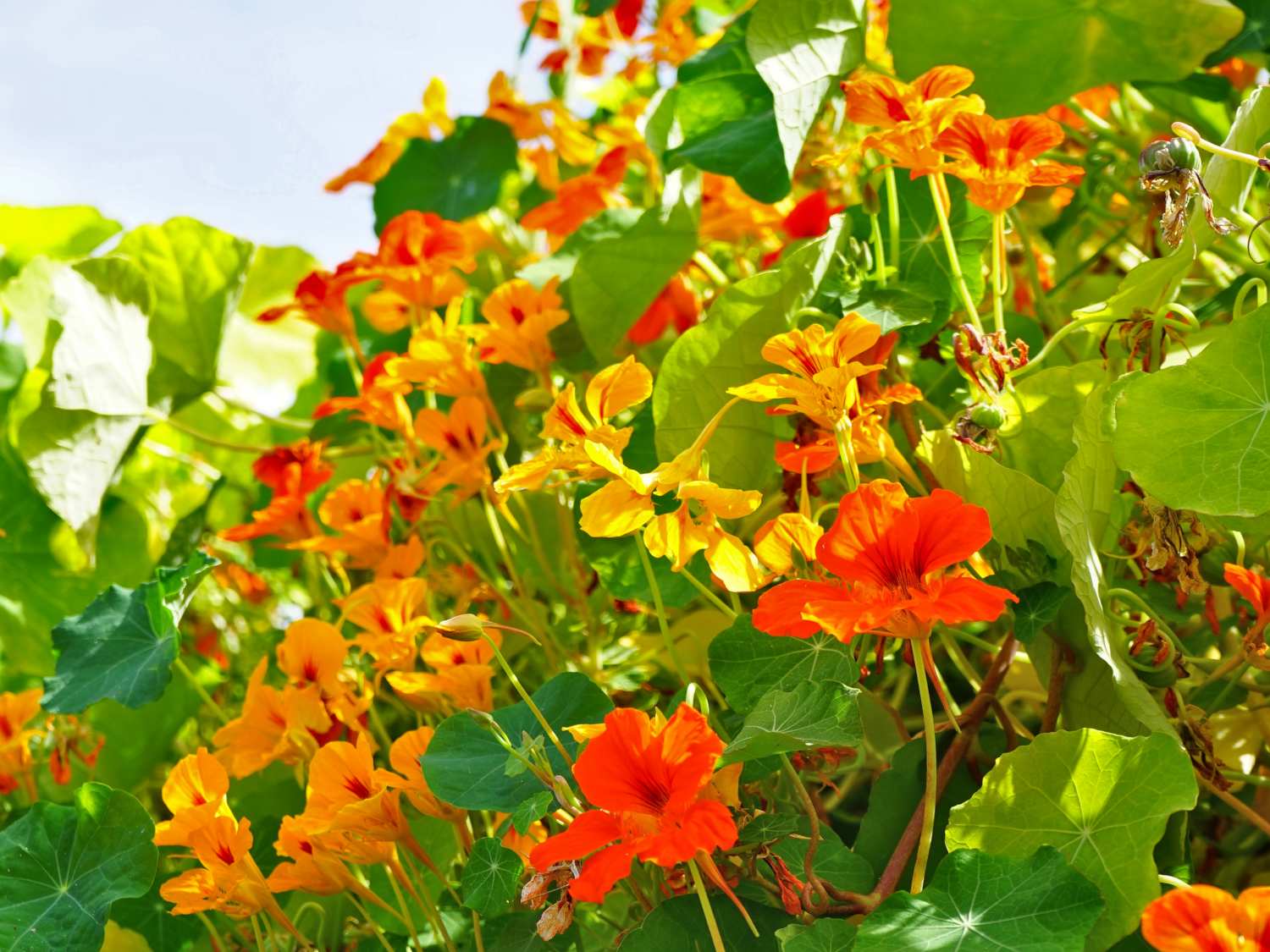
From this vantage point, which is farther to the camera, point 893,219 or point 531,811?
point 893,219

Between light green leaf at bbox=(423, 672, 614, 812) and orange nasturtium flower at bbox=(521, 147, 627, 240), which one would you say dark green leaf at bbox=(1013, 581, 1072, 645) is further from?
orange nasturtium flower at bbox=(521, 147, 627, 240)

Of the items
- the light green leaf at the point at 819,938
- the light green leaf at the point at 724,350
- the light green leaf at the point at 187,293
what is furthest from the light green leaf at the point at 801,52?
the light green leaf at the point at 187,293

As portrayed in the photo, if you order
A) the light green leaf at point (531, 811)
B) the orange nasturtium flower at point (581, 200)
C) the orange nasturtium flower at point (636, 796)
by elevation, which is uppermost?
the orange nasturtium flower at point (581, 200)

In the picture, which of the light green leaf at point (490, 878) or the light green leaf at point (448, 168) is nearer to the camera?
the light green leaf at point (490, 878)

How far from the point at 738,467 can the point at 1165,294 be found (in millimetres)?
238

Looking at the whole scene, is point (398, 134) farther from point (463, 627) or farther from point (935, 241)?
point (463, 627)

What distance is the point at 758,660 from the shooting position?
555 millimetres

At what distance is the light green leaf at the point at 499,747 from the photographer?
518 mm

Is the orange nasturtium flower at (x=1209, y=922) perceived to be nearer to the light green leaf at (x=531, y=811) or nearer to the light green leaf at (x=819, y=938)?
the light green leaf at (x=819, y=938)

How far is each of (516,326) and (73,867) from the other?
0.41m

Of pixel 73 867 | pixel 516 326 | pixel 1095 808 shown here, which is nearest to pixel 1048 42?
pixel 516 326

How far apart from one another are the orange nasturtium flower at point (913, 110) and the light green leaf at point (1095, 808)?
28 centimetres

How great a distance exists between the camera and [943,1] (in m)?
0.75

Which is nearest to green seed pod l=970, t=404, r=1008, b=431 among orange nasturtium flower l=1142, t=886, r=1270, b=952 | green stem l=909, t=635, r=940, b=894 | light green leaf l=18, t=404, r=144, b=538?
green stem l=909, t=635, r=940, b=894
